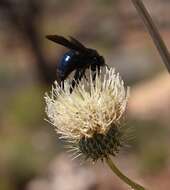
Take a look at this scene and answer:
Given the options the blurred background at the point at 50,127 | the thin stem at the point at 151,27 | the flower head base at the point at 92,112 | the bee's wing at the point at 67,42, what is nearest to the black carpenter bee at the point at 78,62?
the bee's wing at the point at 67,42

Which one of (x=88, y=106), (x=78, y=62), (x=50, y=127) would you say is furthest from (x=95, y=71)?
(x=50, y=127)

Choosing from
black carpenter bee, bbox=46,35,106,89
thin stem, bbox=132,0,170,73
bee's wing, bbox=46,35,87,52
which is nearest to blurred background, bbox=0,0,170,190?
black carpenter bee, bbox=46,35,106,89

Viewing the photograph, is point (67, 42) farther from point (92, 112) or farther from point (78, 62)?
point (92, 112)

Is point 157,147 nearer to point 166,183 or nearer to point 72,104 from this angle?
point 166,183

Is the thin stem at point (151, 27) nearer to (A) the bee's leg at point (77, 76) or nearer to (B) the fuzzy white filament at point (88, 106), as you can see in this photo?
(B) the fuzzy white filament at point (88, 106)

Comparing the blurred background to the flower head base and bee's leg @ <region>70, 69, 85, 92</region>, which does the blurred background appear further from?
the flower head base
